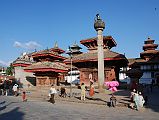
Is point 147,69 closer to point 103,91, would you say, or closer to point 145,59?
point 145,59

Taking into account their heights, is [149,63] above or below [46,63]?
above

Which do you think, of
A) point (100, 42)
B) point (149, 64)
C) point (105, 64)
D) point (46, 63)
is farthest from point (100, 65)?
point (149, 64)

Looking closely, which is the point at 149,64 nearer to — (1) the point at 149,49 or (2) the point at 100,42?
(1) the point at 149,49

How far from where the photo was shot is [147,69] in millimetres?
69562

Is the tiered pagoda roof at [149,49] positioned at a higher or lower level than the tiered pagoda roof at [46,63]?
higher

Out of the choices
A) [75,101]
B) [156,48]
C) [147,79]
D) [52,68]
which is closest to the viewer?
[75,101]

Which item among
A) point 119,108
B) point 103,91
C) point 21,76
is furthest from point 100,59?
point 21,76

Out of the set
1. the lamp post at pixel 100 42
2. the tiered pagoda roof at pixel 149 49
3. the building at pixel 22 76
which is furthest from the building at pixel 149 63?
the lamp post at pixel 100 42

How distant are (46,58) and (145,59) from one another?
119 feet

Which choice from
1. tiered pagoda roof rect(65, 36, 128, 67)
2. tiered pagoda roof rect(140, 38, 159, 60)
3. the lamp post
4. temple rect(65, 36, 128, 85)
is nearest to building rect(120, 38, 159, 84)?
tiered pagoda roof rect(140, 38, 159, 60)

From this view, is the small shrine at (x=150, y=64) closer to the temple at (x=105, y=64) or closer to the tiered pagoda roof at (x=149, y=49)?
the tiered pagoda roof at (x=149, y=49)

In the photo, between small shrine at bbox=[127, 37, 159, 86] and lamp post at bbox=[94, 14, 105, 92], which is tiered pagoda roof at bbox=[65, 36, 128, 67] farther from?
small shrine at bbox=[127, 37, 159, 86]

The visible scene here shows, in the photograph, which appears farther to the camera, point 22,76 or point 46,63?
point 22,76

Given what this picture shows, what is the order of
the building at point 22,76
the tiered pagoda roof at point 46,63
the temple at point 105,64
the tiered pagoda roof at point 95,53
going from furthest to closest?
the building at point 22,76, the tiered pagoda roof at point 46,63, the temple at point 105,64, the tiered pagoda roof at point 95,53
